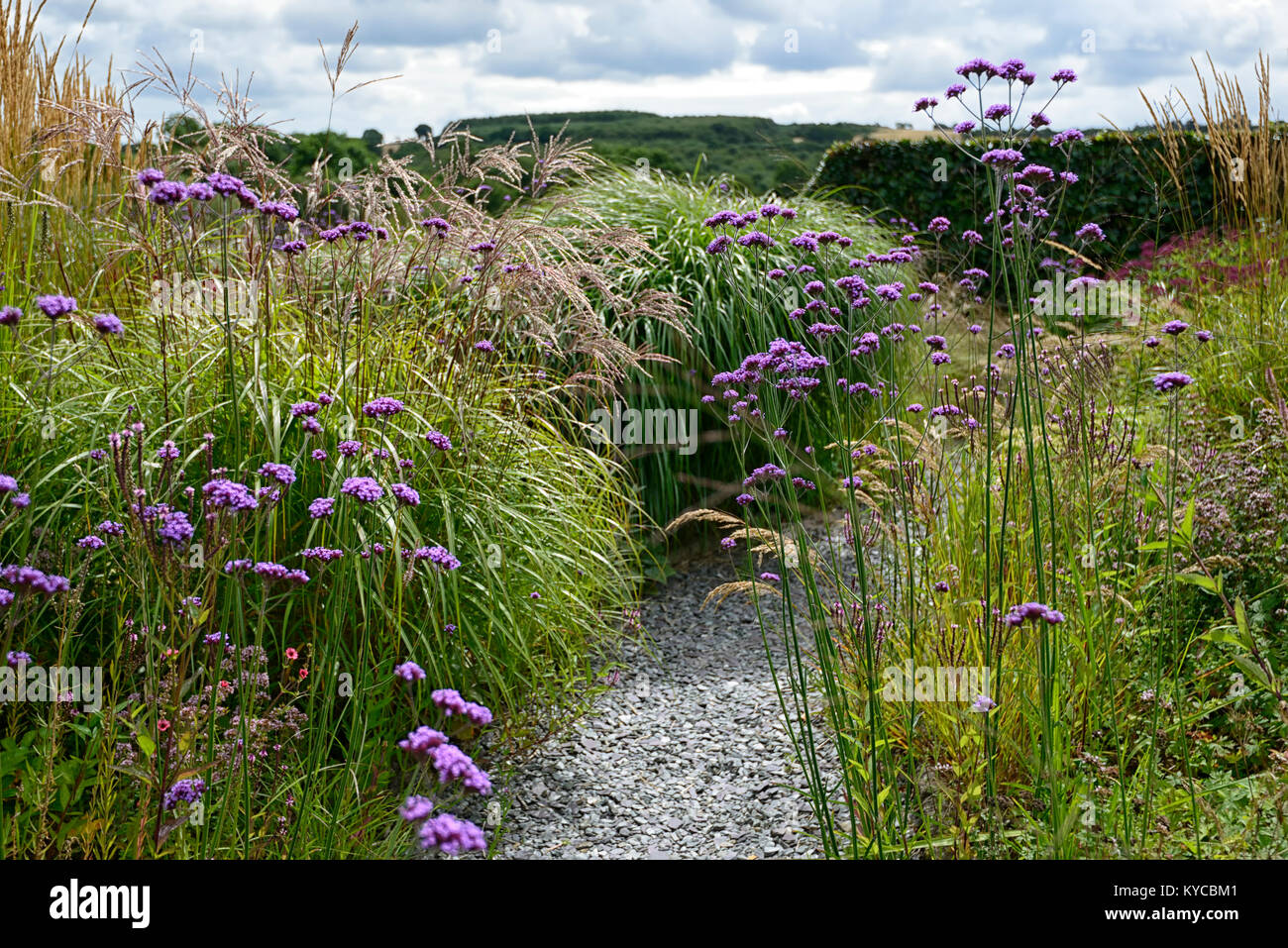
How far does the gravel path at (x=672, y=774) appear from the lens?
2709 mm

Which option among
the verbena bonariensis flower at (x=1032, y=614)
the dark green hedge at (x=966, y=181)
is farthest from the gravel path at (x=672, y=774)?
the dark green hedge at (x=966, y=181)

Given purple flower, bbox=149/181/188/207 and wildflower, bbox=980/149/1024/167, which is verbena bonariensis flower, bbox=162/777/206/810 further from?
wildflower, bbox=980/149/1024/167

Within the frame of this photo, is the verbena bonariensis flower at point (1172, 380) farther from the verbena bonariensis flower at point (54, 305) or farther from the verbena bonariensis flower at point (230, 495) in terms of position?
the verbena bonariensis flower at point (54, 305)

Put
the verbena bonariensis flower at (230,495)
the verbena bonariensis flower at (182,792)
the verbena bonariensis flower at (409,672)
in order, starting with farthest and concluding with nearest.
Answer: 1. the verbena bonariensis flower at (182,792)
2. the verbena bonariensis flower at (230,495)
3. the verbena bonariensis flower at (409,672)

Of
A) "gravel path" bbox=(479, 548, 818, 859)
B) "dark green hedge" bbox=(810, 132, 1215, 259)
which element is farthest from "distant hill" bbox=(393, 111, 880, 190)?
"gravel path" bbox=(479, 548, 818, 859)

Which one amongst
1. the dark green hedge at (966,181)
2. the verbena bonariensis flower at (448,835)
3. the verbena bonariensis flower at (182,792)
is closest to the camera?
the verbena bonariensis flower at (448,835)

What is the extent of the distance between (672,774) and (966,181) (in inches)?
330

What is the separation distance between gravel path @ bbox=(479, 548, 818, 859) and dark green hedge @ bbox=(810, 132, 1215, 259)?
6917mm

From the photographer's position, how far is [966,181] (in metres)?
9.70

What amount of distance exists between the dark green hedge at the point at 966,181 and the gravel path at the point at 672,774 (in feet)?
22.7

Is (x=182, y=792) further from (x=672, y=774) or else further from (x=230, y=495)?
(x=672, y=774)

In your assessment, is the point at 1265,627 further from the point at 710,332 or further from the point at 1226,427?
the point at 710,332

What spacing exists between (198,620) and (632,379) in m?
3.37

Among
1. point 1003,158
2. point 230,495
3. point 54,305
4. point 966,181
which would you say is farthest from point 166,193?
point 966,181
